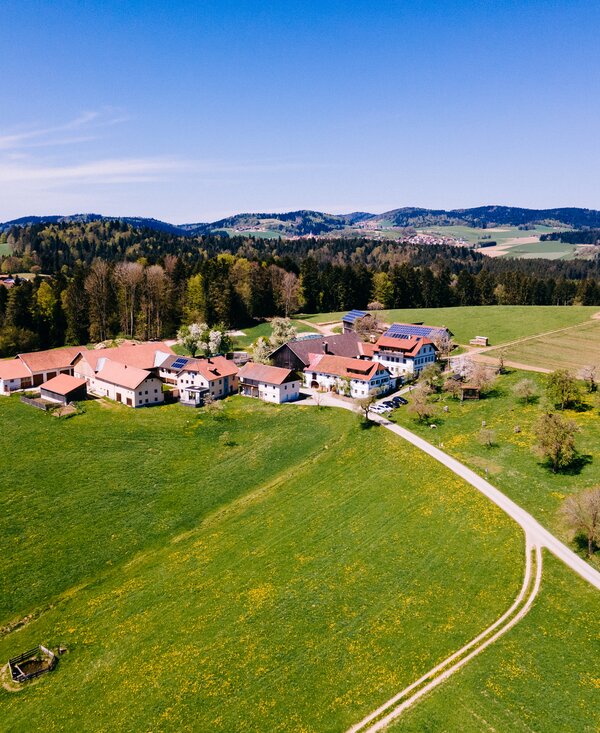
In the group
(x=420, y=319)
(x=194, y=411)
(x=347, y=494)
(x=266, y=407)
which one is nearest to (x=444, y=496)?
(x=347, y=494)

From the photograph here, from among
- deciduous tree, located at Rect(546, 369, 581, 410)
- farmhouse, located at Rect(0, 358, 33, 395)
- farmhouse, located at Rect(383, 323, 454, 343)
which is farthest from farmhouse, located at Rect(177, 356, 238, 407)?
deciduous tree, located at Rect(546, 369, 581, 410)

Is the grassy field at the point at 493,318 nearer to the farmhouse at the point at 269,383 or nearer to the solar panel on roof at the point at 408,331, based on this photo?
the solar panel on roof at the point at 408,331

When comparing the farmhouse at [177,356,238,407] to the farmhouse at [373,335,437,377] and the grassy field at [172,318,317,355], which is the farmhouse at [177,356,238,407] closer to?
the grassy field at [172,318,317,355]

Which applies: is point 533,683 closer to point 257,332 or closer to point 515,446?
point 515,446

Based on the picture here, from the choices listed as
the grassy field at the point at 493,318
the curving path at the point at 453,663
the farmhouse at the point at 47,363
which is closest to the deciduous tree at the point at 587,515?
the curving path at the point at 453,663

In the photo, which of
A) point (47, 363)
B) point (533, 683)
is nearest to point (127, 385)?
point (47, 363)

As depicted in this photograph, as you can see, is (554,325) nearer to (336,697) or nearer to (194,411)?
(194,411)
